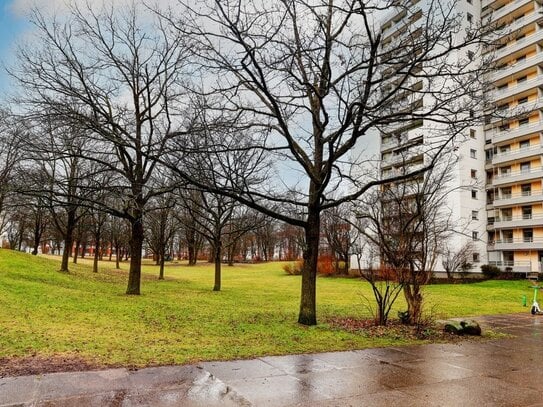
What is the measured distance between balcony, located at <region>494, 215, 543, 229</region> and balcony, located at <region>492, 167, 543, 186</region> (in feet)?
11.9

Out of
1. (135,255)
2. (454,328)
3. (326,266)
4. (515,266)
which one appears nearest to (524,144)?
(515,266)

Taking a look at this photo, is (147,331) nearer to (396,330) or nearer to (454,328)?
(396,330)

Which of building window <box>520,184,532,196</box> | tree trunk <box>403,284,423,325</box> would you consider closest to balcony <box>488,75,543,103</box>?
building window <box>520,184,532,196</box>

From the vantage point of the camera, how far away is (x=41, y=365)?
18.0 feet

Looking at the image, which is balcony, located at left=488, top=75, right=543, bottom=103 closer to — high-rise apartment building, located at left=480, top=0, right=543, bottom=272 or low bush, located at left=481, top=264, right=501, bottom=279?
high-rise apartment building, located at left=480, top=0, right=543, bottom=272

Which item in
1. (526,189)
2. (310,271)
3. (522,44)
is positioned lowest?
(310,271)

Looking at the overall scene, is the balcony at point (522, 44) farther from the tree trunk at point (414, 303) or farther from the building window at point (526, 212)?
the tree trunk at point (414, 303)

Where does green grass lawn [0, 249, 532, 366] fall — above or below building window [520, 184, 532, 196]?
below

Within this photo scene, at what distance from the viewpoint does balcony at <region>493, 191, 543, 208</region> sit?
130ft

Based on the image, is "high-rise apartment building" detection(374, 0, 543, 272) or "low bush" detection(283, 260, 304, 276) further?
"low bush" detection(283, 260, 304, 276)

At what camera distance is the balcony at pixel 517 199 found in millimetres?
39703

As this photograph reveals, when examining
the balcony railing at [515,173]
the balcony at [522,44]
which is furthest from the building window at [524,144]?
the balcony at [522,44]

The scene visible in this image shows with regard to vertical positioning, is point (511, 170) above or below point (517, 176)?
above

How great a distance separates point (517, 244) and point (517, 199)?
4486 millimetres
